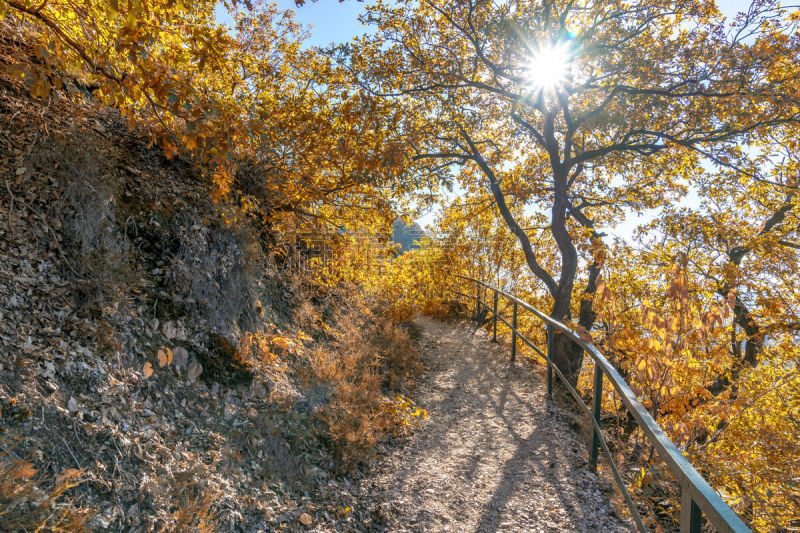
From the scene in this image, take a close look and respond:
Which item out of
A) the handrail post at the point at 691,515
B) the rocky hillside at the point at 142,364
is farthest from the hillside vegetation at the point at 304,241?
the handrail post at the point at 691,515

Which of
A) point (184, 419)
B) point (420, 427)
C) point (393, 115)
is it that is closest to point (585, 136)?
point (393, 115)

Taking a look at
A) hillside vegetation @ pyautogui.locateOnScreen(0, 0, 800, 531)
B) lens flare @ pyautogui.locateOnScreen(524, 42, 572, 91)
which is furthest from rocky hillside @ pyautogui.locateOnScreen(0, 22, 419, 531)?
lens flare @ pyautogui.locateOnScreen(524, 42, 572, 91)

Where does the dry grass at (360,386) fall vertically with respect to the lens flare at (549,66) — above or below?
below

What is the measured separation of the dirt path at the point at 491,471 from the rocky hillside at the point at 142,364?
422mm

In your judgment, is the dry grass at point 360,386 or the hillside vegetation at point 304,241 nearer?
the hillside vegetation at point 304,241

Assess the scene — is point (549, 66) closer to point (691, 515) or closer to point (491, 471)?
point (491, 471)

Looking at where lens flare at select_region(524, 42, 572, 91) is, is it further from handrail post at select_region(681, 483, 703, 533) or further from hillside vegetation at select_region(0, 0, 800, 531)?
handrail post at select_region(681, 483, 703, 533)

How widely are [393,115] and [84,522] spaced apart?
6.78 meters

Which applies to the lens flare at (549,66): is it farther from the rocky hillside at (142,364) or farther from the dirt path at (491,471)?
the rocky hillside at (142,364)

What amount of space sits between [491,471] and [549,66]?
6.97 metres

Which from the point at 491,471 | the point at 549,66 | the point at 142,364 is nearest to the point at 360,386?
the point at 491,471

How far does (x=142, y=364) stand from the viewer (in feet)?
11.4

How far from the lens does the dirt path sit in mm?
3381

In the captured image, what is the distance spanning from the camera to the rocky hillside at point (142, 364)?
8.39ft
